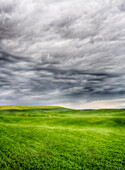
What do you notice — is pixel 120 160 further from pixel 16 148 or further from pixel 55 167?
pixel 16 148

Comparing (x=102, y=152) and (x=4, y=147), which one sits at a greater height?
(x=4, y=147)

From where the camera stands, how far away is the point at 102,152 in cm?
1673

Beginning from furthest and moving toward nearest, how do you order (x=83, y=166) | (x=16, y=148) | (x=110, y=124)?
(x=110, y=124) → (x=16, y=148) → (x=83, y=166)

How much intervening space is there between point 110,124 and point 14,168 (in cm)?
3394

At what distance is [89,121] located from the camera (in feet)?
141

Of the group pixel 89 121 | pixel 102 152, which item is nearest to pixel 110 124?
pixel 89 121

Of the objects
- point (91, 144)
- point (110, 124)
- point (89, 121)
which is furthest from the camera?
point (89, 121)

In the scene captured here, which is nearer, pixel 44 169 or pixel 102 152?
pixel 44 169

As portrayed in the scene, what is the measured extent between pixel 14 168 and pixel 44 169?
2.87 meters

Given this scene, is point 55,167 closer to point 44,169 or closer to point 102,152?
point 44,169

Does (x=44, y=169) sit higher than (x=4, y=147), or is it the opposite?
(x=4, y=147)

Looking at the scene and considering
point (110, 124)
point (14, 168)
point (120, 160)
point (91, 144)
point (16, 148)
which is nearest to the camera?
point (14, 168)

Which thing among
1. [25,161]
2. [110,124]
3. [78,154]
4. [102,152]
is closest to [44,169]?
[25,161]

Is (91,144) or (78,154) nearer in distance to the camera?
(78,154)
